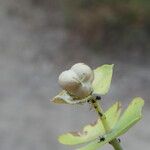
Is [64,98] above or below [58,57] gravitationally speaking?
below

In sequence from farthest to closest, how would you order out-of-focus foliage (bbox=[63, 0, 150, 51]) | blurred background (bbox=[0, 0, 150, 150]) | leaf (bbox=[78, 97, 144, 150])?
1. out-of-focus foliage (bbox=[63, 0, 150, 51])
2. blurred background (bbox=[0, 0, 150, 150])
3. leaf (bbox=[78, 97, 144, 150])

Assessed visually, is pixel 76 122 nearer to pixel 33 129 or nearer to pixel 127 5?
pixel 33 129

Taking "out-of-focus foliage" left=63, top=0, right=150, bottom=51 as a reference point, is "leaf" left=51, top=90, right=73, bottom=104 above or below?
below

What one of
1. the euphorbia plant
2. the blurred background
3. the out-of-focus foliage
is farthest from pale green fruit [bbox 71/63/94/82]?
the out-of-focus foliage

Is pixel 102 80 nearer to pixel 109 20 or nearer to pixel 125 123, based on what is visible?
pixel 125 123

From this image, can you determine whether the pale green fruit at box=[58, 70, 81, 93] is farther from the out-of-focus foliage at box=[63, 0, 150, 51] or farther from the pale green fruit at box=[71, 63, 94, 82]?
the out-of-focus foliage at box=[63, 0, 150, 51]

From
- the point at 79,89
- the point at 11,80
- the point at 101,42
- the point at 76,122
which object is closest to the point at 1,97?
the point at 11,80

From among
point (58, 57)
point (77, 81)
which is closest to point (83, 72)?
point (77, 81)
